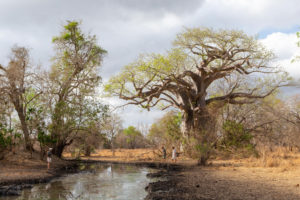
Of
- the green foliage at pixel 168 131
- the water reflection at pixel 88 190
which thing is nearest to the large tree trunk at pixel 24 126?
the water reflection at pixel 88 190

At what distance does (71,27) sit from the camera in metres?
22.7

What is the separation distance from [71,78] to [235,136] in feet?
41.1

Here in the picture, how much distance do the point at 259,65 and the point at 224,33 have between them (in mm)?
3428

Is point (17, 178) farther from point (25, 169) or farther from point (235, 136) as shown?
point (235, 136)

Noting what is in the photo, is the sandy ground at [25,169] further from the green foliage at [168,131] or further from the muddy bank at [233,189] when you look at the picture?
the green foliage at [168,131]

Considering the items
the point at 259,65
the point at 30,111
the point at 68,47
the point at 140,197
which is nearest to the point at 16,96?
the point at 30,111

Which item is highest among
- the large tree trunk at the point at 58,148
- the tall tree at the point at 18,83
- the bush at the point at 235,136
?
the tall tree at the point at 18,83

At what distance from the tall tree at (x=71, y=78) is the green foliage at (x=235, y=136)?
34.0ft

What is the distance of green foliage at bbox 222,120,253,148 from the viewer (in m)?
19.4

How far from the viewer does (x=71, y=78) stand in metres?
20.5

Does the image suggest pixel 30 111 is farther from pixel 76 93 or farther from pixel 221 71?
pixel 221 71

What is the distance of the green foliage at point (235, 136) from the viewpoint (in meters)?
19.4

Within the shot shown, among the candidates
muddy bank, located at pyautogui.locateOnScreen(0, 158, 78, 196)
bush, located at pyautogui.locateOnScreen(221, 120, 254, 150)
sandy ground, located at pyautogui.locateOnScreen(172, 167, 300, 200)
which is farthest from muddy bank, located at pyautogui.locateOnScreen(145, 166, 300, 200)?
bush, located at pyautogui.locateOnScreen(221, 120, 254, 150)

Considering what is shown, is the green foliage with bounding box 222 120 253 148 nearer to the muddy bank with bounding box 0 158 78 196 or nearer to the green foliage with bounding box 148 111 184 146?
the green foliage with bounding box 148 111 184 146
